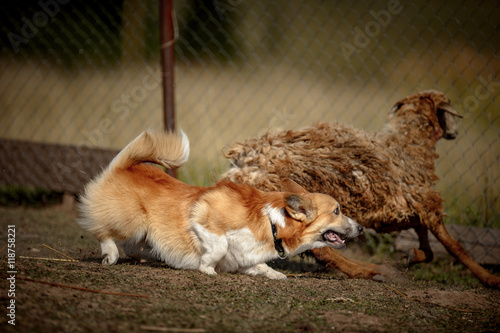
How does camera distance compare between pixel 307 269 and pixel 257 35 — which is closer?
pixel 307 269

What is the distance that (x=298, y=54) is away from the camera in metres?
5.46

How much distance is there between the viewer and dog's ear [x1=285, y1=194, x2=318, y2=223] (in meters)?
3.03

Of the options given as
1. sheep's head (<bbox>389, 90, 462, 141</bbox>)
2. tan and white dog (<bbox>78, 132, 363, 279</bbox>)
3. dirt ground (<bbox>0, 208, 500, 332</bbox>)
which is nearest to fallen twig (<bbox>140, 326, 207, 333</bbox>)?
dirt ground (<bbox>0, 208, 500, 332</bbox>)

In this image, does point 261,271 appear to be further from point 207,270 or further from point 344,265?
point 344,265

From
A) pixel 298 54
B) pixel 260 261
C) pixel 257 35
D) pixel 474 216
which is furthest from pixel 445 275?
pixel 257 35

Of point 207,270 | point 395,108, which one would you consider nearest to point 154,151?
point 207,270

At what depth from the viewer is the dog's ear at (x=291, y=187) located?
3.40 meters

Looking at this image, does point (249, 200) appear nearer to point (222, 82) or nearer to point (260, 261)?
point (260, 261)

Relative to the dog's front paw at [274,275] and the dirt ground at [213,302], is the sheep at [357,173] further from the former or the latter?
the dog's front paw at [274,275]

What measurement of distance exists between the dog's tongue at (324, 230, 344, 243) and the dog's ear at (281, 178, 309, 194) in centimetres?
31

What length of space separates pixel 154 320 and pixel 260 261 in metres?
1.23

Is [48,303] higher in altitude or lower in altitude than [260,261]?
lower

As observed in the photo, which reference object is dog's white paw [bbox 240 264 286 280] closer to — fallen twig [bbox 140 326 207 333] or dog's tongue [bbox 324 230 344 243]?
dog's tongue [bbox 324 230 344 243]

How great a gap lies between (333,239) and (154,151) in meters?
1.34
